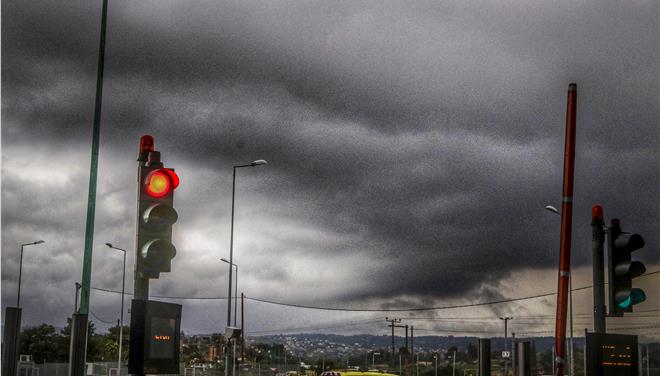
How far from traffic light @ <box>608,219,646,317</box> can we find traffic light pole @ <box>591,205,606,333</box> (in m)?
0.11

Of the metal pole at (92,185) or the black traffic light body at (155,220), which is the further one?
the metal pole at (92,185)

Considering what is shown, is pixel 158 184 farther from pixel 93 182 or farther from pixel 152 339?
pixel 93 182

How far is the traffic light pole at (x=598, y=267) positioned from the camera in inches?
392

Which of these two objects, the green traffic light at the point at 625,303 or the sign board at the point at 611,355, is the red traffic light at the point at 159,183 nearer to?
the sign board at the point at 611,355

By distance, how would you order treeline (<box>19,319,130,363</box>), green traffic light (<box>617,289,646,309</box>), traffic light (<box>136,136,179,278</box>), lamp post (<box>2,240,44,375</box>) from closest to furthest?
1. traffic light (<box>136,136,179,278</box>)
2. green traffic light (<box>617,289,646,309</box>)
3. lamp post (<box>2,240,44,375</box>)
4. treeline (<box>19,319,130,363</box>)

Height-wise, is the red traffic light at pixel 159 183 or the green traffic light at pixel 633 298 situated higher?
the red traffic light at pixel 159 183

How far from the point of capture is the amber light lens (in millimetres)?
7656

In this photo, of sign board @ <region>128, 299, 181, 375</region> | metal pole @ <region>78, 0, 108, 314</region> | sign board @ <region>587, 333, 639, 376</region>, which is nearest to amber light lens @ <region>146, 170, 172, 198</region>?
sign board @ <region>128, 299, 181, 375</region>

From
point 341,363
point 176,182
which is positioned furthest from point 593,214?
point 341,363

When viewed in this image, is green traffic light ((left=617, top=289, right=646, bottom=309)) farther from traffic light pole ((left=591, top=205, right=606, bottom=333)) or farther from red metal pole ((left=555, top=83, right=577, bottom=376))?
red metal pole ((left=555, top=83, right=577, bottom=376))

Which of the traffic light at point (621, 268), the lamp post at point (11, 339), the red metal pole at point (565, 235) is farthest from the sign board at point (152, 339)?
the lamp post at point (11, 339)

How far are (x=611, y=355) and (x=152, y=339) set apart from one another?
519 cm

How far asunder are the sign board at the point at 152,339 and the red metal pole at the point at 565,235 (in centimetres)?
409

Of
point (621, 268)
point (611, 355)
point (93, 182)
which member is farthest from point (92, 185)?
point (611, 355)
